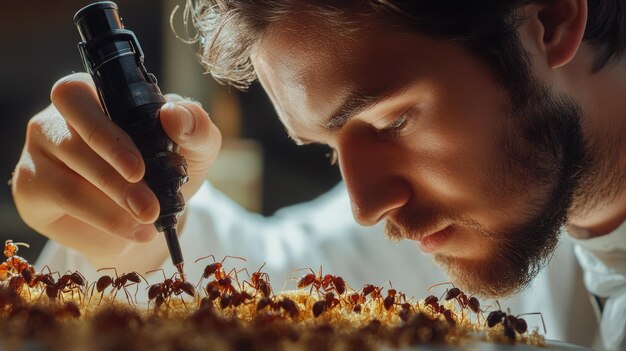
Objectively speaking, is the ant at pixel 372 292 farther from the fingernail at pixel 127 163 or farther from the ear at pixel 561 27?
the ear at pixel 561 27

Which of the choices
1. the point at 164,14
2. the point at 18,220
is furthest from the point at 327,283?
the point at 164,14

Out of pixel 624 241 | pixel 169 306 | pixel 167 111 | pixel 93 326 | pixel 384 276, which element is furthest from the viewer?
pixel 384 276

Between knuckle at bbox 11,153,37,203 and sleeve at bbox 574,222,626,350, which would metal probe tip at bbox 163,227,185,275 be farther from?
sleeve at bbox 574,222,626,350

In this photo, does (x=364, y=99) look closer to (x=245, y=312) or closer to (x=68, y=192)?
(x=245, y=312)

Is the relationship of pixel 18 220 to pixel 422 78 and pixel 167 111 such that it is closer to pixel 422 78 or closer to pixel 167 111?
pixel 167 111

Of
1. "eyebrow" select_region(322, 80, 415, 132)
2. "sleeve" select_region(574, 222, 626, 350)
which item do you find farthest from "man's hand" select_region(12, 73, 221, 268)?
"sleeve" select_region(574, 222, 626, 350)

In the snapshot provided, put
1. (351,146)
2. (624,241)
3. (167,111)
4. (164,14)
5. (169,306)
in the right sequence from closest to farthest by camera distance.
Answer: (169,306), (167,111), (351,146), (624,241), (164,14)
